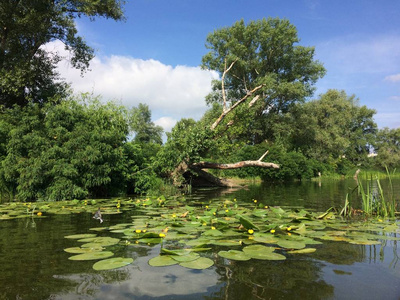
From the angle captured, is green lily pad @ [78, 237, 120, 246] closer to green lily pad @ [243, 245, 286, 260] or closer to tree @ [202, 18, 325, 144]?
green lily pad @ [243, 245, 286, 260]

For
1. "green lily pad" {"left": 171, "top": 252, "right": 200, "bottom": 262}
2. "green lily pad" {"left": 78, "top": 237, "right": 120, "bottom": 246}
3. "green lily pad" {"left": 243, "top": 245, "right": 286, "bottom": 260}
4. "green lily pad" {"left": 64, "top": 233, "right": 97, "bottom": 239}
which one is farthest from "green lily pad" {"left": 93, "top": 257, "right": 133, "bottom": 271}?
"green lily pad" {"left": 64, "top": 233, "right": 97, "bottom": 239}

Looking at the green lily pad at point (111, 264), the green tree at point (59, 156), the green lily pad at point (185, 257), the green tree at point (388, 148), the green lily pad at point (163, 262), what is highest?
the green tree at point (388, 148)

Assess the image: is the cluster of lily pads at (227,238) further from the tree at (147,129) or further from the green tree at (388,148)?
the tree at (147,129)

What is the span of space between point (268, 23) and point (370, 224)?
91.1 feet

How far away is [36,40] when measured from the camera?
41.5 ft

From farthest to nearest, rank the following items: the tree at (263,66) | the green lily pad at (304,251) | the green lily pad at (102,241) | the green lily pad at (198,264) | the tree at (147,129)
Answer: the tree at (147,129) → the tree at (263,66) → the green lily pad at (102,241) → the green lily pad at (304,251) → the green lily pad at (198,264)

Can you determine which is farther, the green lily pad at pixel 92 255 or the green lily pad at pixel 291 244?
Answer: the green lily pad at pixel 291 244

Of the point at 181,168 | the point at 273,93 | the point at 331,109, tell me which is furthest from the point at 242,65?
the point at 181,168

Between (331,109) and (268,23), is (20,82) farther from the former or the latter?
(331,109)

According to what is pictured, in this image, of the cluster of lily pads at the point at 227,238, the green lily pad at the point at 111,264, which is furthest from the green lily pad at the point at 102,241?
the green lily pad at the point at 111,264

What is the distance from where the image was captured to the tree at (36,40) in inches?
429

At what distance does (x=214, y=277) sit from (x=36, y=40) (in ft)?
46.9

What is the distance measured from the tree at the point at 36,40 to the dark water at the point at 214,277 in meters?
10.6

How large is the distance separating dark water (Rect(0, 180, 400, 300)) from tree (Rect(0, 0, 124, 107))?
1057cm
